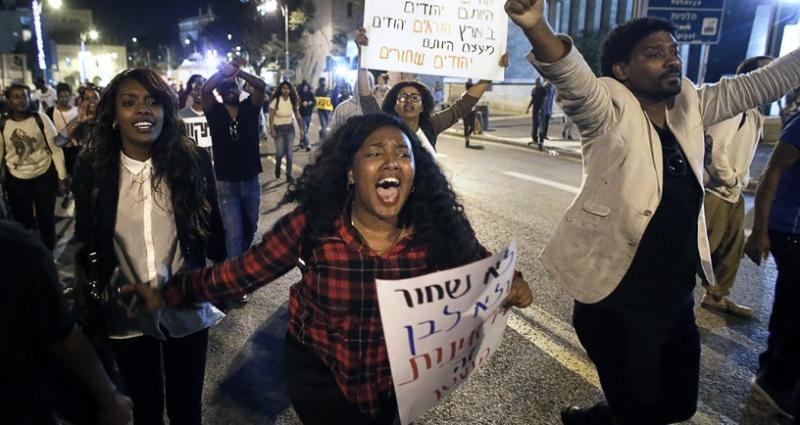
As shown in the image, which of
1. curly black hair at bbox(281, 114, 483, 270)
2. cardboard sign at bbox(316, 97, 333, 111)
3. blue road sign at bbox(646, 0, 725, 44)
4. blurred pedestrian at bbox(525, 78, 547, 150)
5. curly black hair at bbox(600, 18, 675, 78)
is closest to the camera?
curly black hair at bbox(281, 114, 483, 270)

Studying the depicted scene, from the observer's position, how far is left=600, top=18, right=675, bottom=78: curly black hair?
2459 mm

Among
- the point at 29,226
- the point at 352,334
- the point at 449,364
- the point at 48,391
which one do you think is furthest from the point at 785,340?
the point at 29,226

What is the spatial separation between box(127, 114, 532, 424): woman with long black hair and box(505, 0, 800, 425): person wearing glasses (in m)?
0.54

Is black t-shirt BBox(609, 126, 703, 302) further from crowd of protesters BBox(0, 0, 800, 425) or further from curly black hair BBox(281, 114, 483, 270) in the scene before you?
curly black hair BBox(281, 114, 483, 270)

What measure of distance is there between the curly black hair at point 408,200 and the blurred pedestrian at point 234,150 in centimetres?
344

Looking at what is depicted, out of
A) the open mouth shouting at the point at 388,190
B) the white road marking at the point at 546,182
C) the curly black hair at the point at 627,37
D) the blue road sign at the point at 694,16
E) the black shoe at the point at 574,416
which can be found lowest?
the black shoe at the point at 574,416

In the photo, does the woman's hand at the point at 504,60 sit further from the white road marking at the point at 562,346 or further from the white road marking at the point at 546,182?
the white road marking at the point at 546,182

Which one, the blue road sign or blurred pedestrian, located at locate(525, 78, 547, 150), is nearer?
the blue road sign

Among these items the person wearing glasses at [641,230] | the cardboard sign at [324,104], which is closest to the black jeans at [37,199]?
the person wearing glasses at [641,230]

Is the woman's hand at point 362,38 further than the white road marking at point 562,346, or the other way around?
the woman's hand at point 362,38

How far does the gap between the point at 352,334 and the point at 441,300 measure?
0.36 m

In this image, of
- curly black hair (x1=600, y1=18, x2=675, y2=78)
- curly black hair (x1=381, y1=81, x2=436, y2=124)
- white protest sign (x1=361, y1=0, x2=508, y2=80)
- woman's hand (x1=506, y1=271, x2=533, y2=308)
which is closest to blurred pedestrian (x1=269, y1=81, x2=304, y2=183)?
white protest sign (x1=361, y1=0, x2=508, y2=80)

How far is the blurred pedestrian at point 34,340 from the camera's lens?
4.60 ft

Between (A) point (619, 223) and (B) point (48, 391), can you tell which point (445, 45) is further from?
(B) point (48, 391)
